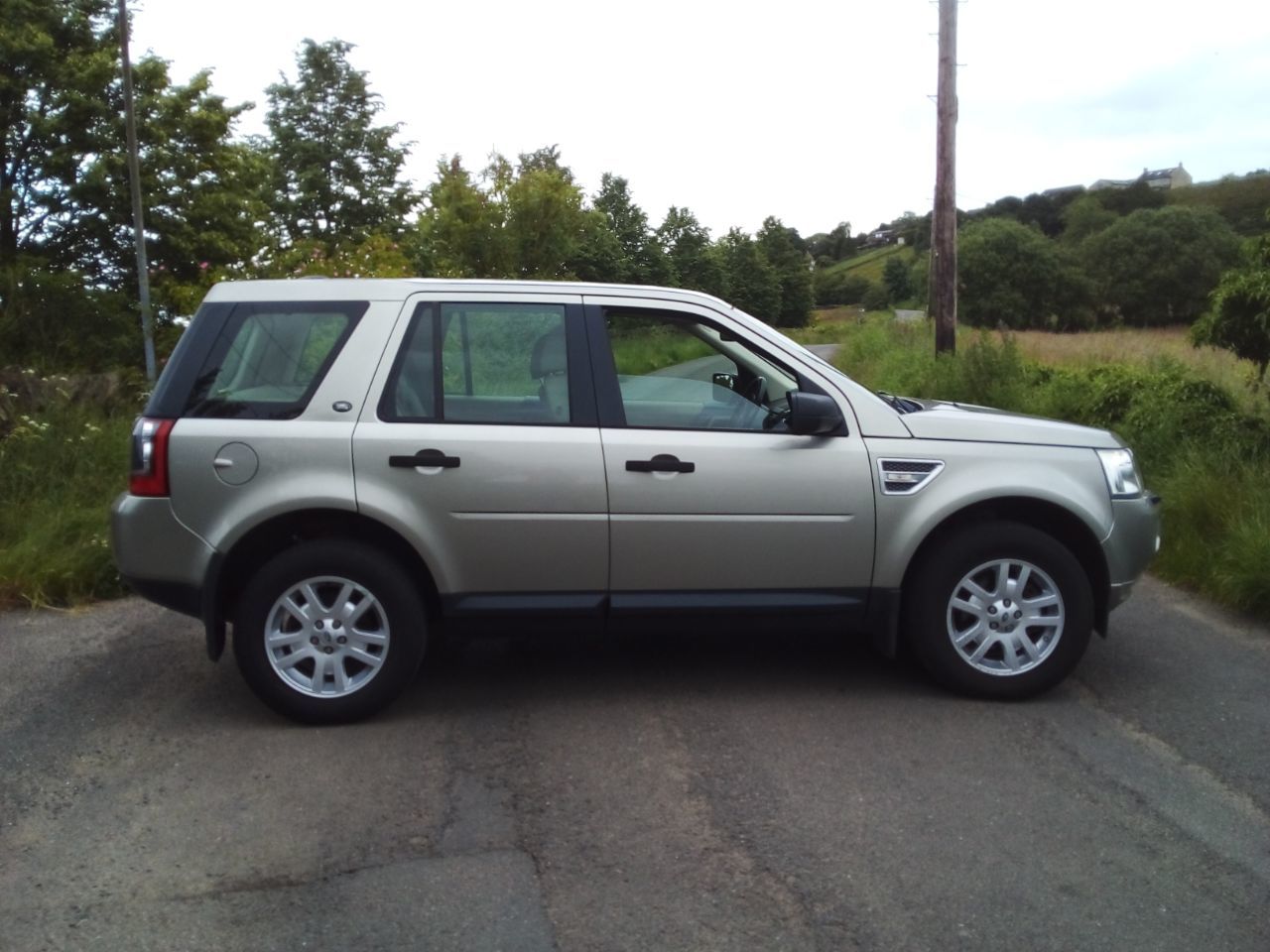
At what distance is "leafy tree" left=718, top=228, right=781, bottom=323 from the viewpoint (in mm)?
38656

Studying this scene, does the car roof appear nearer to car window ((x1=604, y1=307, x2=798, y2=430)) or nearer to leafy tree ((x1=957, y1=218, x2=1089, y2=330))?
car window ((x1=604, y1=307, x2=798, y2=430))

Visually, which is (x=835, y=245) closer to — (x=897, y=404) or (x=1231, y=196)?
(x=1231, y=196)

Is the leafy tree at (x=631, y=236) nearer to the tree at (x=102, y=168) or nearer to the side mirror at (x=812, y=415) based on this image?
the tree at (x=102, y=168)

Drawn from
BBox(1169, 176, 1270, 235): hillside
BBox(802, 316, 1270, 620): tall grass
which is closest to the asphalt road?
BBox(802, 316, 1270, 620): tall grass

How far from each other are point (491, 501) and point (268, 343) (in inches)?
45.3

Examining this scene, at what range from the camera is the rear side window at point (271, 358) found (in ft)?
17.8

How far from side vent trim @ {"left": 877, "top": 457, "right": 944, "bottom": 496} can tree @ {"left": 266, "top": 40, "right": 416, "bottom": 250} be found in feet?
170

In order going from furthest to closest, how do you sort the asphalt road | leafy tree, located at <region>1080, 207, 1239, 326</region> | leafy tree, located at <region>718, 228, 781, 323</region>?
leafy tree, located at <region>1080, 207, 1239, 326</region> < leafy tree, located at <region>718, 228, 781, 323</region> < the asphalt road

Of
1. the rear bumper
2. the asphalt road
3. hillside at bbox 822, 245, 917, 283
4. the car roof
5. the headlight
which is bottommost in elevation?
the asphalt road

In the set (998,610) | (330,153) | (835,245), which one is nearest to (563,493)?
(998,610)

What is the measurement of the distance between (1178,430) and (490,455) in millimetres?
7129

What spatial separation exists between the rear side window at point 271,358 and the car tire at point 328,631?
0.62m

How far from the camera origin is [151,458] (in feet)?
17.5

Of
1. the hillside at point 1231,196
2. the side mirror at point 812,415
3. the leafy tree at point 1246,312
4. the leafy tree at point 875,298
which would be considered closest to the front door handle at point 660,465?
the side mirror at point 812,415
